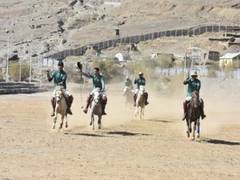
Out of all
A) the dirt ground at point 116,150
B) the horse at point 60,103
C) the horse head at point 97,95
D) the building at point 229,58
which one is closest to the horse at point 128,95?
the dirt ground at point 116,150

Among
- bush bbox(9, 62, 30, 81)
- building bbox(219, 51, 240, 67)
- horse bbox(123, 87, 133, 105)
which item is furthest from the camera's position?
building bbox(219, 51, 240, 67)

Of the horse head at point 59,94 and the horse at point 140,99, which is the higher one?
the horse head at point 59,94

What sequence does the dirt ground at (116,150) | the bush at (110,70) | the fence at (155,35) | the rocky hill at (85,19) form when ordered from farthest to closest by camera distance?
the rocky hill at (85,19)
the fence at (155,35)
the bush at (110,70)
the dirt ground at (116,150)

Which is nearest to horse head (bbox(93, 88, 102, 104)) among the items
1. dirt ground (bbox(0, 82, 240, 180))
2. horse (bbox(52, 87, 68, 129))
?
dirt ground (bbox(0, 82, 240, 180))

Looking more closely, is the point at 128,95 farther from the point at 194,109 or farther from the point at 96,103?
the point at 194,109

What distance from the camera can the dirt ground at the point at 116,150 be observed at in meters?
19.5

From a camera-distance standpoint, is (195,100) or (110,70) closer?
(195,100)

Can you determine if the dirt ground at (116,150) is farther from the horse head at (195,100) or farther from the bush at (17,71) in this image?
the bush at (17,71)

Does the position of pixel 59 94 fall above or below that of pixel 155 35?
below

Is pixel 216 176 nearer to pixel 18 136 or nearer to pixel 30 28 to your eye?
pixel 18 136

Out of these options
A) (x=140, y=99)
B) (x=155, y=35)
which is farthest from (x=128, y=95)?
(x=155, y=35)

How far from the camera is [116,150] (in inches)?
951

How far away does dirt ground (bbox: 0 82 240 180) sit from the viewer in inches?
768

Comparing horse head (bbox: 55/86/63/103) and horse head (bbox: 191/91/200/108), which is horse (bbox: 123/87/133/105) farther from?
horse head (bbox: 191/91/200/108)
